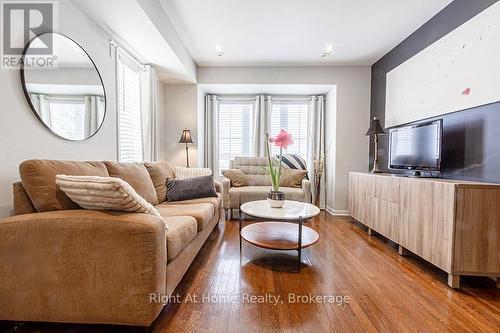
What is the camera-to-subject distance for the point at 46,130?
180cm

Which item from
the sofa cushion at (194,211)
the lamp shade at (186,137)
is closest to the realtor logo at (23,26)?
the sofa cushion at (194,211)

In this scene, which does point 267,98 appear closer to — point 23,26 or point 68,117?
point 68,117

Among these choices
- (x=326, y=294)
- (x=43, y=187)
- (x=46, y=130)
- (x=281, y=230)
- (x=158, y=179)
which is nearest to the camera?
(x=43, y=187)

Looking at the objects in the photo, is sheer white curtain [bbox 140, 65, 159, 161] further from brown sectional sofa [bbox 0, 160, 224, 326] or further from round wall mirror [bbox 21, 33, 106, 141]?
brown sectional sofa [bbox 0, 160, 224, 326]

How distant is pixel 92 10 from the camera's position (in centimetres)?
214

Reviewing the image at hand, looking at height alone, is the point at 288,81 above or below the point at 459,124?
above

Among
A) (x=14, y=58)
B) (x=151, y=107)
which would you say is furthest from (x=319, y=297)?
(x=151, y=107)

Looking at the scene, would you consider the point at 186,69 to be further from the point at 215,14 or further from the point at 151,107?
the point at 215,14

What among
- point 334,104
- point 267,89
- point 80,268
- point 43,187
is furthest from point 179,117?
point 80,268

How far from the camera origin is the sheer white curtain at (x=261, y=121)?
4684mm

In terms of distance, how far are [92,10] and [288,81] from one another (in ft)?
9.37

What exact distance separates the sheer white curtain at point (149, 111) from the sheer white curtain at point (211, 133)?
1.19 metres

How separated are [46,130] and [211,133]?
3.07 metres

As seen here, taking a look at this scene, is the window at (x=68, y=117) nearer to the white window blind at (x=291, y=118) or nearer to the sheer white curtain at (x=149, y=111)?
the sheer white curtain at (x=149, y=111)
